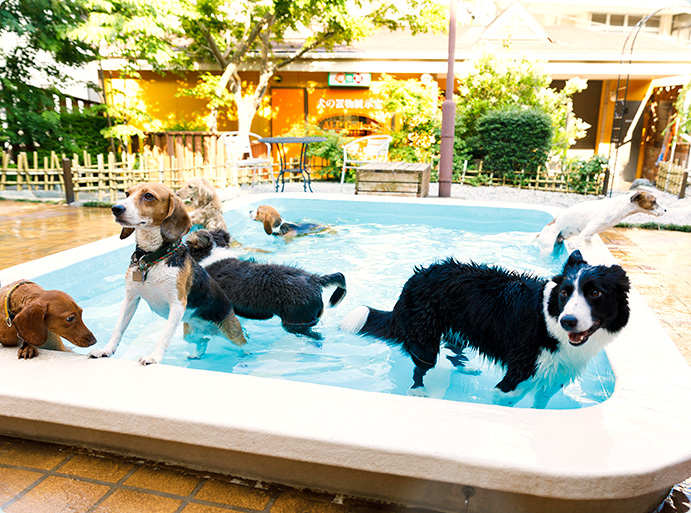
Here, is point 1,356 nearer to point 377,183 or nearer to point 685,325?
point 685,325

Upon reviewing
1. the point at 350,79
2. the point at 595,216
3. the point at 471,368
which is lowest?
the point at 471,368

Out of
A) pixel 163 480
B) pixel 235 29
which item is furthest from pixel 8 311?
pixel 235 29

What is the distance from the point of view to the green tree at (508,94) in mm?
14578

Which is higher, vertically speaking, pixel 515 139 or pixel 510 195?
pixel 515 139

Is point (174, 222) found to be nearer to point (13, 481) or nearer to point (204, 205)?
point (13, 481)

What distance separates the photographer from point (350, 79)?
1702 centimetres

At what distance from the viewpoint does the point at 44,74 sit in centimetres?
1459

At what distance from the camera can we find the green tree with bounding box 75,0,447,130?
12.1 m

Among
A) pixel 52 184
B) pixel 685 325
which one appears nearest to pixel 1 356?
pixel 685 325

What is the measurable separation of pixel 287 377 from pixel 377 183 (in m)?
7.23

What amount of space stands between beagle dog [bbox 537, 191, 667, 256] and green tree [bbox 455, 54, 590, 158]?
355 inches

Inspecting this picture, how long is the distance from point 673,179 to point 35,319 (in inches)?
598

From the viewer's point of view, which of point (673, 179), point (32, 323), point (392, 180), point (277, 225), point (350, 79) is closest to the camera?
point (32, 323)

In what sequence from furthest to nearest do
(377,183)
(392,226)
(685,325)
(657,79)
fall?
(657,79), (377,183), (392,226), (685,325)
